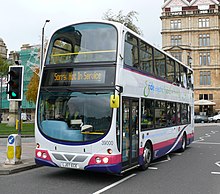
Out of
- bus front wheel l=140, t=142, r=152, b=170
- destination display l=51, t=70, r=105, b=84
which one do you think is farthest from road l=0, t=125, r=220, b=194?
destination display l=51, t=70, r=105, b=84

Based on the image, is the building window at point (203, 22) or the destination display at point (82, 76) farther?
the building window at point (203, 22)

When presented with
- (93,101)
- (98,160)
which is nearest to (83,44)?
(93,101)

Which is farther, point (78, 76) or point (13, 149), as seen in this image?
point (13, 149)

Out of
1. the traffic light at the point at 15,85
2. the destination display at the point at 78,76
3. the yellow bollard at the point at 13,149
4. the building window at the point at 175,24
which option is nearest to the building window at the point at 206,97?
the building window at the point at 175,24

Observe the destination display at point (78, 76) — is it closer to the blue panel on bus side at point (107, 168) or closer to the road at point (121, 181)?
the blue panel on bus side at point (107, 168)

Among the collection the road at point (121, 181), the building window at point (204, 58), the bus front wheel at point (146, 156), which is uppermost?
the building window at point (204, 58)

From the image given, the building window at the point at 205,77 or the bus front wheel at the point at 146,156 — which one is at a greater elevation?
the building window at the point at 205,77

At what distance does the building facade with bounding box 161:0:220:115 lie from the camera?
6662 centimetres

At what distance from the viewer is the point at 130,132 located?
361 inches

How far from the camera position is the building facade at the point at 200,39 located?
219ft

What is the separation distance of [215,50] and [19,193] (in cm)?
6543

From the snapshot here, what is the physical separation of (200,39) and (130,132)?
63.0 metres

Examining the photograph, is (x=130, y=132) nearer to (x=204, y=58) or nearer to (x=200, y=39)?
(x=204, y=58)

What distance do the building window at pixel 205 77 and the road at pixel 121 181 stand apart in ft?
193
